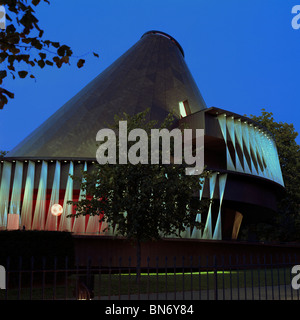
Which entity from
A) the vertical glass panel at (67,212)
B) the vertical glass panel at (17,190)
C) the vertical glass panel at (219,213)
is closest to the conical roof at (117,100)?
the vertical glass panel at (17,190)

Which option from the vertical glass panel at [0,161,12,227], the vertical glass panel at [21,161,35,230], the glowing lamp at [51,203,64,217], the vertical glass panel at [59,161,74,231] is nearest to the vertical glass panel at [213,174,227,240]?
the vertical glass panel at [59,161,74,231]

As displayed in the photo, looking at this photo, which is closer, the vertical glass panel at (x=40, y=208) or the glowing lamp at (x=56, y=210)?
the glowing lamp at (x=56, y=210)

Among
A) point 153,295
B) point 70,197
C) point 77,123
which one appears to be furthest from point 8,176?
point 153,295

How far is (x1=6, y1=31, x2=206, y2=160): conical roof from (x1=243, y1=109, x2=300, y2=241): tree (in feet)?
33.5

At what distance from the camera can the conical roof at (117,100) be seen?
33.4 metres

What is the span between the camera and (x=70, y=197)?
92.2 ft

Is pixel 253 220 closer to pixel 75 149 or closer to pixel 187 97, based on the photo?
pixel 187 97

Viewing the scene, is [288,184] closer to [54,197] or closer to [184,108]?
[184,108]

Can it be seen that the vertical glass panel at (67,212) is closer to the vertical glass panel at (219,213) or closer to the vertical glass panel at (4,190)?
the vertical glass panel at (4,190)

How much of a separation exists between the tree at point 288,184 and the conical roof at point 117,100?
10.2m

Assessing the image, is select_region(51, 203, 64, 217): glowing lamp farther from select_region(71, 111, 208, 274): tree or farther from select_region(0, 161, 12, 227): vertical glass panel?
select_region(71, 111, 208, 274): tree

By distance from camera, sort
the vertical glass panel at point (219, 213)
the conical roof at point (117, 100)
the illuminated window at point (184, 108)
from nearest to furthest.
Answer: the vertical glass panel at point (219, 213)
the conical roof at point (117, 100)
the illuminated window at point (184, 108)

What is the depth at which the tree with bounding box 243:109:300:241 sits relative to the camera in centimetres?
4194
